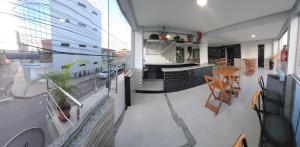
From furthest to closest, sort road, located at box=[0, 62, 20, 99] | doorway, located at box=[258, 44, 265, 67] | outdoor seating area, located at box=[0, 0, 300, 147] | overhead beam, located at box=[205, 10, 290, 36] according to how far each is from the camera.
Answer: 1. doorway, located at box=[258, 44, 265, 67]
2. overhead beam, located at box=[205, 10, 290, 36]
3. outdoor seating area, located at box=[0, 0, 300, 147]
4. road, located at box=[0, 62, 20, 99]

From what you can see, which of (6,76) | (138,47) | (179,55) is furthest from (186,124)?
(179,55)

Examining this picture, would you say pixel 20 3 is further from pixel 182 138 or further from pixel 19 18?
pixel 182 138

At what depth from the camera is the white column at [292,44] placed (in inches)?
112

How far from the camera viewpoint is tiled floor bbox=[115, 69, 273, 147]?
1854 mm

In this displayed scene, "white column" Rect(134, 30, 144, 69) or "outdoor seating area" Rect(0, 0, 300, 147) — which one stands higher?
"white column" Rect(134, 30, 144, 69)

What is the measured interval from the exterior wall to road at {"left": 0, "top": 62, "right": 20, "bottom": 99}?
210 mm

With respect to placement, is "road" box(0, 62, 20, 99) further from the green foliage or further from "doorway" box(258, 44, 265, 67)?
"doorway" box(258, 44, 265, 67)

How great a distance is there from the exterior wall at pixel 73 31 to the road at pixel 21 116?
0.21m

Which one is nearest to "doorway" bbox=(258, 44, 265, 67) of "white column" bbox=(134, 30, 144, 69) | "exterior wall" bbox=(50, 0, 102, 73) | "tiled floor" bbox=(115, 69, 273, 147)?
"tiled floor" bbox=(115, 69, 273, 147)

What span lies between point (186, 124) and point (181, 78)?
234cm

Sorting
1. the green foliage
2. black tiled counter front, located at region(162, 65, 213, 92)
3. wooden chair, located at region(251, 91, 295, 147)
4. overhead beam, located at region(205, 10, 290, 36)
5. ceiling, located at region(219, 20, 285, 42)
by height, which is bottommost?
wooden chair, located at region(251, 91, 295, 147)

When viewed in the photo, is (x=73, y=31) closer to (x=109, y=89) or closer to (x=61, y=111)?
(x=61, y=111)

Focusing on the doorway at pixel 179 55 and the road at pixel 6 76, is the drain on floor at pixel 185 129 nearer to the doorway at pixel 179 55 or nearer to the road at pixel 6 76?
the road at pixel 6 76

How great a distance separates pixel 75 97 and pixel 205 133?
1.81 m
